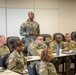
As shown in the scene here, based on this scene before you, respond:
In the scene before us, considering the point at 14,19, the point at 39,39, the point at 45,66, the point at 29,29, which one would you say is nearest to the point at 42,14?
the point at 14,19

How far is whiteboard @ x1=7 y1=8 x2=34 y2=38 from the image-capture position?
7562 mm

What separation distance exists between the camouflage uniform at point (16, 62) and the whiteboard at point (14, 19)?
401 centimetres

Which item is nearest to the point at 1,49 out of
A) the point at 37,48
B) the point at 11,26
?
the point at 37,48

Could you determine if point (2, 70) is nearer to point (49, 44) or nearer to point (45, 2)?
point (49, 44)

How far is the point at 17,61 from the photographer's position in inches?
141

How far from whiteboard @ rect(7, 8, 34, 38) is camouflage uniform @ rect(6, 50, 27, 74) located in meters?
4.01

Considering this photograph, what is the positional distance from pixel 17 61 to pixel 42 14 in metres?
4.62

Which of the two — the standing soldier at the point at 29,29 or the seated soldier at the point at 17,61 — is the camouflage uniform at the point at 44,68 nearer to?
the seated soldier at the point at 17,61

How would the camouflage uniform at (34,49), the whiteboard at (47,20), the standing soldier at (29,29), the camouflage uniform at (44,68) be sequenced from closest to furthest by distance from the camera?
the camouflage uniform at (44,68) < the camouflage uniform at (34,49) < the standing soldier at (29,29) < the whiteboard at (47,20)

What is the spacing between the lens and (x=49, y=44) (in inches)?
221

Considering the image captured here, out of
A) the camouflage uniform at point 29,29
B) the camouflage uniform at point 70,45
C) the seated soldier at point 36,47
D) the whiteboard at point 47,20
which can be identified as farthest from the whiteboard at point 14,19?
the seated soldier at point 36,47

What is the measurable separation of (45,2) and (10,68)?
197 inches

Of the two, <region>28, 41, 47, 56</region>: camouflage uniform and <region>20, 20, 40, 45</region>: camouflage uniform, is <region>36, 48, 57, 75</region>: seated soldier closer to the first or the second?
<region>28, 41, 47, 56</region>: camouflage uniform

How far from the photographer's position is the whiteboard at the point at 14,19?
7562 mm
